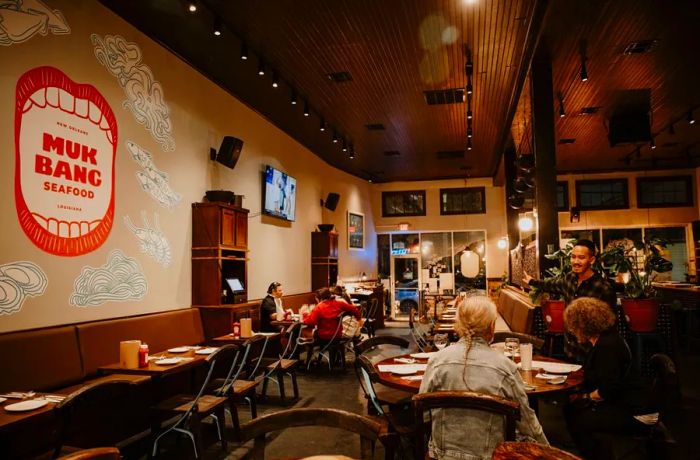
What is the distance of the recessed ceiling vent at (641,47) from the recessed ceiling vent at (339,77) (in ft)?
11.7

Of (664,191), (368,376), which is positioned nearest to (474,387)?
(368,376)

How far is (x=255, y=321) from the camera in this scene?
7363 mm

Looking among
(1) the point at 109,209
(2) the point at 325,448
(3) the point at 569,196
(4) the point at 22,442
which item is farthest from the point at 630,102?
(4) the point at 22,442

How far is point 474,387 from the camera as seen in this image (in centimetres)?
229

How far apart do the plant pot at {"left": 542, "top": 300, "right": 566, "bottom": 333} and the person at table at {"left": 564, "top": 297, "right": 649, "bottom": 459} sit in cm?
192

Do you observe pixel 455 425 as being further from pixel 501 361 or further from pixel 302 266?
pixel 302 266

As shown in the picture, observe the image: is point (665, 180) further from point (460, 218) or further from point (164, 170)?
point (164, 170)

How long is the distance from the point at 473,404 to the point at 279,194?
720cm

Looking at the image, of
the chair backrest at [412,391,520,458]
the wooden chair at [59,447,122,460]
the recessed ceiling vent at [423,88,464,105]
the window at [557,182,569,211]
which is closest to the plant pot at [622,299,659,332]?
the chair backrest at [412,391,520,458]

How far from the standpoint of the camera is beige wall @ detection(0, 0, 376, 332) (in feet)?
13.3

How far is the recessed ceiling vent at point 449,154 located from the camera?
→ 1138 cm

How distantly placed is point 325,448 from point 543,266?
3.37m

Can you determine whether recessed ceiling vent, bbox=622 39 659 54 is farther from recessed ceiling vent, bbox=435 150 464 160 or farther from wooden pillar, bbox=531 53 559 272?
recessed ceiling vent, bbox=435 150 464 160

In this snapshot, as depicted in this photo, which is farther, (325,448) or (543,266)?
(543,266)
